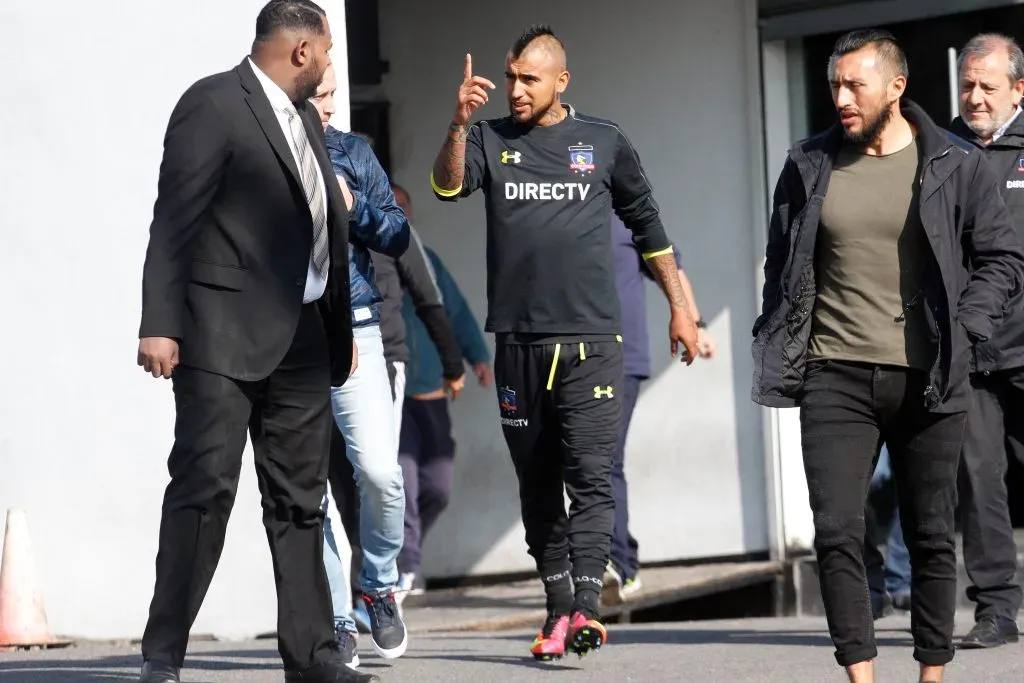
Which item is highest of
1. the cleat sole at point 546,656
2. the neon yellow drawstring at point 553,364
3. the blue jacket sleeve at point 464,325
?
the blue jacket sleeve at point 464,325

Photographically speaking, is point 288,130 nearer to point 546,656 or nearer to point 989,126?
point 546,656

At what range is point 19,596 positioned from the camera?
26.3ft

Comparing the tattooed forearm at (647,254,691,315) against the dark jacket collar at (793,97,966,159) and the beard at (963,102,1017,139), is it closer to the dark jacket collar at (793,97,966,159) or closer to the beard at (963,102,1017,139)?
the dark jacket collar at (793,97,966,159)

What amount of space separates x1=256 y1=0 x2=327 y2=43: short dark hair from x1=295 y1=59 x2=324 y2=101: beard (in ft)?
0.35

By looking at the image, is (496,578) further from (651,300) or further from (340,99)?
(340,99)

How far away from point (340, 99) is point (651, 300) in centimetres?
360

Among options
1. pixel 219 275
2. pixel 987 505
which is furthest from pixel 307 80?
pixel 987 505

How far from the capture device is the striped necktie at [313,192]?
227 inches

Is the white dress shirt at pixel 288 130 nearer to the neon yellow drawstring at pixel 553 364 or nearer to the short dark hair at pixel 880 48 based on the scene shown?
the neon yellow drawstring at pixel 553 364

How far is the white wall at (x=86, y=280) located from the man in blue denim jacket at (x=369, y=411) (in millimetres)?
1486

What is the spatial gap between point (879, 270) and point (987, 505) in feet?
7.57

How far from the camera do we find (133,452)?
327 inches

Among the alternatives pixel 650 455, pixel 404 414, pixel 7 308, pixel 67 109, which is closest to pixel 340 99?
pixel 67 109

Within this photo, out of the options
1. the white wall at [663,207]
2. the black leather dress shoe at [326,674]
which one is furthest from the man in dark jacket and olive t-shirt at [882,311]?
the white wall at [663,207]
